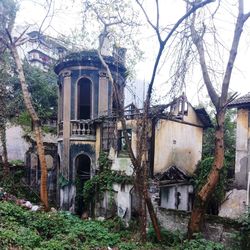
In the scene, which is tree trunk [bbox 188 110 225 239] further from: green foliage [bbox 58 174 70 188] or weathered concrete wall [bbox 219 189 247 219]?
green foliage [bbox 58 174 70 188]

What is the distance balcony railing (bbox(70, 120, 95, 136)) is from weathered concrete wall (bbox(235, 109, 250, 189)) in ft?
26.7

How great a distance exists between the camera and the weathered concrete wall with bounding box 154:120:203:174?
14.7 m

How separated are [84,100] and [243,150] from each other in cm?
1018

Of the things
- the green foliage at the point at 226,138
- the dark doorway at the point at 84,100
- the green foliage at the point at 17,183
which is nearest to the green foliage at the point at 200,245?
the dark doorway at the point at 84,100

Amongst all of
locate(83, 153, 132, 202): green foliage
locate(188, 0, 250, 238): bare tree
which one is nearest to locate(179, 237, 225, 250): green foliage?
locate(188, 0, 250, 238): bare tree

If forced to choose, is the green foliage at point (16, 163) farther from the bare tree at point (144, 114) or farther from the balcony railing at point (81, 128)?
the bare tree at point (144, 114)

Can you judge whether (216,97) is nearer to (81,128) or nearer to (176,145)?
(176,145)

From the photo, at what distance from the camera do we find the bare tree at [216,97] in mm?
8328

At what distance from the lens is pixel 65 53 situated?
60.2 ft

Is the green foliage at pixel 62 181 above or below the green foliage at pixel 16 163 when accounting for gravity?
below

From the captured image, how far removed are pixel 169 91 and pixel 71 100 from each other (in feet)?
28.7

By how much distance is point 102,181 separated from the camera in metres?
15.8

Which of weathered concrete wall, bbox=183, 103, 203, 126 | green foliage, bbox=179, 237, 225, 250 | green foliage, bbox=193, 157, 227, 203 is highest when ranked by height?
weathered concrete wall, bbox=183, 103, 203, 126

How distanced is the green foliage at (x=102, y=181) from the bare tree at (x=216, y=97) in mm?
6569
